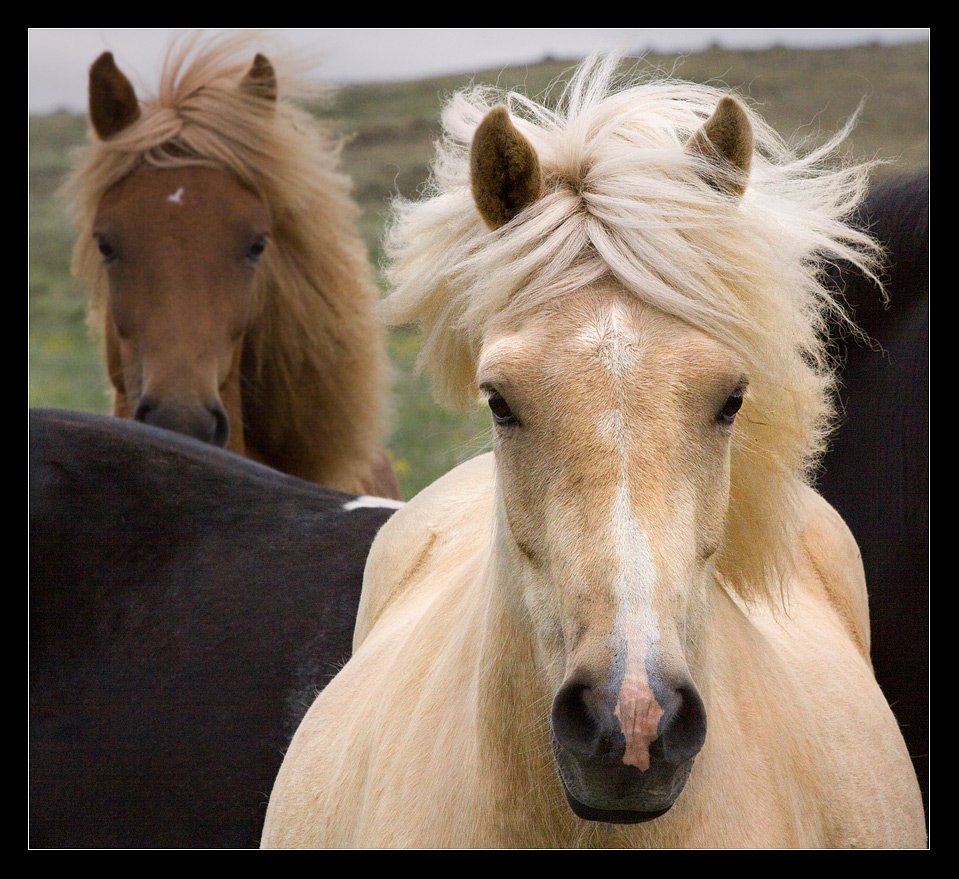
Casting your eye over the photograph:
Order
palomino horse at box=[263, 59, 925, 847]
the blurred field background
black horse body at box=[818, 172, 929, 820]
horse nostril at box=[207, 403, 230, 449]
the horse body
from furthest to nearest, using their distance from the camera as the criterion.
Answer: the blurred field background < horse nostril at box=[207, 403, 230, 449] < black horse body at box=[818, 172, 929, 820] < the horse body < palomino horse at box=[263, 59, 925, 847]

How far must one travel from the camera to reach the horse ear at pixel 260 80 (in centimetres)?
510

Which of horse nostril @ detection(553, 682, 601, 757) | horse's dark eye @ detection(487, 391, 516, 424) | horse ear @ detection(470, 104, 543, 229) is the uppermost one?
horse ear @ detection(470, 104, 543, 229)

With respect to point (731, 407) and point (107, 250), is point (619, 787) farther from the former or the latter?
point (107, 250)

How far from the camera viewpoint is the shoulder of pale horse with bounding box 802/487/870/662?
276 centimetres

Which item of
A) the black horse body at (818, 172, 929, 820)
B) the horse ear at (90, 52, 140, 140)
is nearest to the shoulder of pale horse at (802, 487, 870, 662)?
the black horse body at (818, 172, 929, 820)

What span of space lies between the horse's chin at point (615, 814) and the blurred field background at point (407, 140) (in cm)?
673

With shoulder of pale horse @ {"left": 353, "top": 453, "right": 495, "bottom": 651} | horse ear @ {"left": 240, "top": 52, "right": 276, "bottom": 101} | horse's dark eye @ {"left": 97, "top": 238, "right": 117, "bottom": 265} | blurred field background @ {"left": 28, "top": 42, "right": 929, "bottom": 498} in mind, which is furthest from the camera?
blurred field background @ {"left": 28, "top": 42, "right": 929, "bottom": 498}

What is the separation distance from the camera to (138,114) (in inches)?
194

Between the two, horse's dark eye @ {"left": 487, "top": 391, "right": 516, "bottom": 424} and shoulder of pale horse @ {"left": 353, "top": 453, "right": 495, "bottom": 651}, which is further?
shoulder of pale horse @ {"left": 353, "top": 453, "right": 495, "bottom": 651}

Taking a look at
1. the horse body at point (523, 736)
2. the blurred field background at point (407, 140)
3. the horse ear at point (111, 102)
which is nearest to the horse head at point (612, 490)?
the horse body at point (523, 736)

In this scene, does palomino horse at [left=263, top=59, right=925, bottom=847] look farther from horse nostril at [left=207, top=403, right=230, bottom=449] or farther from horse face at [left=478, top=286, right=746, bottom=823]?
horse nostril at [left=207, top=403, right=230, bottom=449]

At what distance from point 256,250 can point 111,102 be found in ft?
3.13

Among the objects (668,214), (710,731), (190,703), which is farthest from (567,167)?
(190,703)
